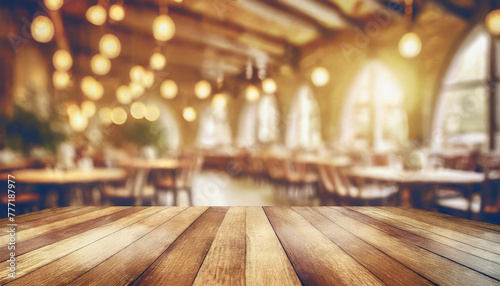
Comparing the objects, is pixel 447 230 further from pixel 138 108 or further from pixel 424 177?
pixel 138 108

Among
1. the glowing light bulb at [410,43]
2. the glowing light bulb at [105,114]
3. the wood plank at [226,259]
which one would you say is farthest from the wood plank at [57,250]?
the glowing light bulb at [105,114]

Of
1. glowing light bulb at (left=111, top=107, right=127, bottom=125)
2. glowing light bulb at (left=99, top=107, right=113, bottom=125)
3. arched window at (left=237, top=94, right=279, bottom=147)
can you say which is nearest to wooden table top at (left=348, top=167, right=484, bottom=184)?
arched window at (left=237, top=94, right=279, bottom=147)

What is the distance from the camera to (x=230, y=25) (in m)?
7.39

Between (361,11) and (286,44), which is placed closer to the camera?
(361,11)

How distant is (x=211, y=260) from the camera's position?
0.73 meters

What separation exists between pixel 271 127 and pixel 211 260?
10412mm

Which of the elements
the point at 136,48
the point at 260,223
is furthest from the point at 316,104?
the point at 260,223

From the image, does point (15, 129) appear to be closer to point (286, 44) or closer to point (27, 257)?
point (27, 257)

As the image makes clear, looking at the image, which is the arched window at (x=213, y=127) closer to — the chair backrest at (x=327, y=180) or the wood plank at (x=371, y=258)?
the chair backrest at (x=327, y=180)

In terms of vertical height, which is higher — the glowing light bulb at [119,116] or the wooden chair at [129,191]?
the glowing light bulb at [119,116]

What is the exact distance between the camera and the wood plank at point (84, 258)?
622 millimetres

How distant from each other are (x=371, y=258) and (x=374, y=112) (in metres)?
7.47

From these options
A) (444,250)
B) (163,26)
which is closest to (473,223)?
(444,250)

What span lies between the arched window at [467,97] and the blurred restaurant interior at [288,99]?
23 mm
